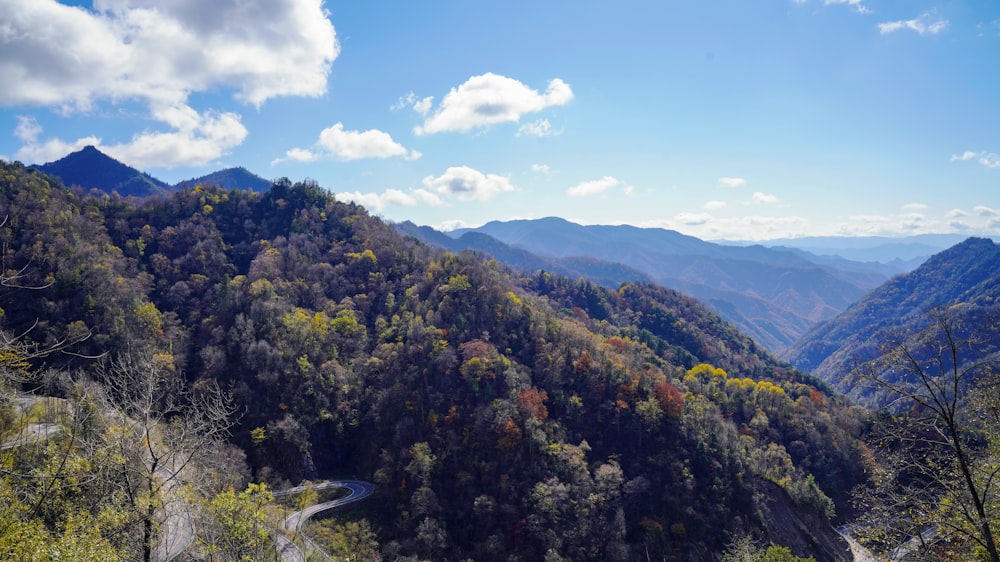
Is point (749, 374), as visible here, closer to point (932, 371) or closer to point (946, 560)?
point (932, 371)

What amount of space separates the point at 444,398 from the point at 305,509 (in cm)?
2338

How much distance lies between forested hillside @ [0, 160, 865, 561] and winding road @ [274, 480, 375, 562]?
2485 mm

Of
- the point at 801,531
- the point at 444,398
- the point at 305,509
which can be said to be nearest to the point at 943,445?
the point at 305,509

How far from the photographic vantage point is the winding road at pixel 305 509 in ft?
132

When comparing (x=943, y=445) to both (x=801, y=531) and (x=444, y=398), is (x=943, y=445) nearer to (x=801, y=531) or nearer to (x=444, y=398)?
(x=801, y=531)

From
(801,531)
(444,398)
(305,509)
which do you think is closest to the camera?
(305,509)

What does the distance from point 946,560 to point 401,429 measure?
61.5 meters

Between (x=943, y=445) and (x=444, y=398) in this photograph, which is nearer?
(x=943, y=445)

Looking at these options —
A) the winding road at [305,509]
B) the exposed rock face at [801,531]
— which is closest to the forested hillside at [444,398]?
the exposed rock face at [801,531]

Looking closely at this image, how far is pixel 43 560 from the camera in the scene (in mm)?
10984

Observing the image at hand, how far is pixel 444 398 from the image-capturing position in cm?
7019

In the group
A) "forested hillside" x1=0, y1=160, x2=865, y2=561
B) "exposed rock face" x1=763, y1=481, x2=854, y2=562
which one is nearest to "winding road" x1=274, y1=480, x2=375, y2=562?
"forested hillside" x1=0, y1=160, x2=865, y2=561

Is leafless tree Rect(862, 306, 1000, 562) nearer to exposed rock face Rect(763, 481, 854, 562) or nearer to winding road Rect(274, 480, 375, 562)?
winding road Rect(274, 480, 375, 562)

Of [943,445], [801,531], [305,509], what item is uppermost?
[943,445]
